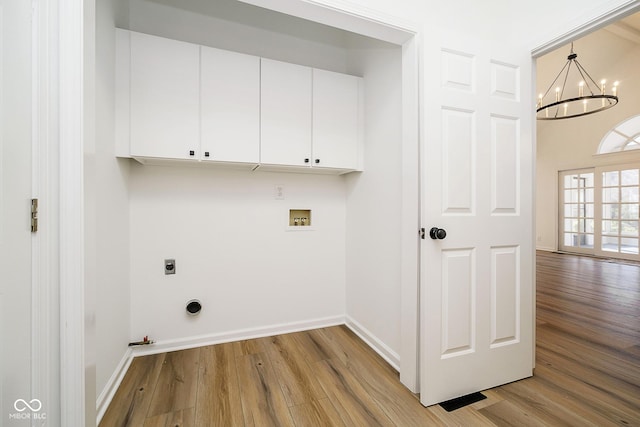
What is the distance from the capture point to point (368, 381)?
5.57 ft

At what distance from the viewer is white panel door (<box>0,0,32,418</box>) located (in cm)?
73

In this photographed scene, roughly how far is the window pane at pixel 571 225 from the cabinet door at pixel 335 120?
7.30 m

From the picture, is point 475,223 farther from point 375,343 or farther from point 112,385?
point 112,385

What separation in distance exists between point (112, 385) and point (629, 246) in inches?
345

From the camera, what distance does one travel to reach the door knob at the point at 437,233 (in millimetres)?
1449

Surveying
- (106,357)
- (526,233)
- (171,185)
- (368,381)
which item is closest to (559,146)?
(526,233)

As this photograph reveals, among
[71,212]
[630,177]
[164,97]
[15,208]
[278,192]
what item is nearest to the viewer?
[15,208]

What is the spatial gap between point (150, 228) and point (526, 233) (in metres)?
2.68

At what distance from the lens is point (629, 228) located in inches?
217

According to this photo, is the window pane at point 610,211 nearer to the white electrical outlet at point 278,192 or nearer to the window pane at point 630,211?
the window pane at point 630,211

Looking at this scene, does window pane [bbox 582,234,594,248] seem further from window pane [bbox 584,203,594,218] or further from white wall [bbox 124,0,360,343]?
white wall [bbox 124,0,360,343]

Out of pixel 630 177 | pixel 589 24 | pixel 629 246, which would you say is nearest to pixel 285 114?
pixel 589 24

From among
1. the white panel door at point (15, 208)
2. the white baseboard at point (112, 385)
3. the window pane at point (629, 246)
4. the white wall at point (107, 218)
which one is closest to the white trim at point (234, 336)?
the white baseboard at point (112, 385)

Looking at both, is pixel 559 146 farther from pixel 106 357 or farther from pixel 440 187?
pixel 106 357
